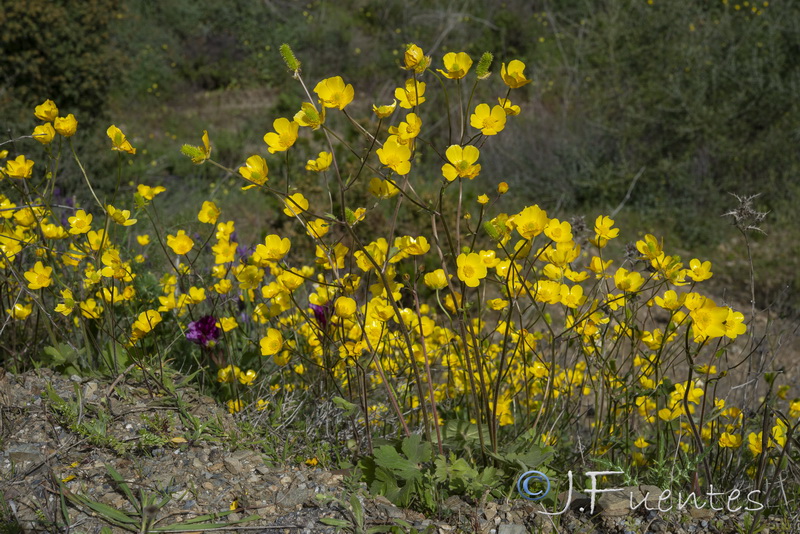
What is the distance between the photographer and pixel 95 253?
1972 millimetres

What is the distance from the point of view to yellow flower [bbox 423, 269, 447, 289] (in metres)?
1.57

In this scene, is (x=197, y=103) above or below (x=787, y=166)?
below

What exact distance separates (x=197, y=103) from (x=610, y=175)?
22.3 feet

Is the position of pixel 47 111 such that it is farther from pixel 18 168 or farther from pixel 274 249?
pixel 274 249

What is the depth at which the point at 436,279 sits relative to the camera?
5.20 feet

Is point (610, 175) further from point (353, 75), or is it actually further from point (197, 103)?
point (197, 103)

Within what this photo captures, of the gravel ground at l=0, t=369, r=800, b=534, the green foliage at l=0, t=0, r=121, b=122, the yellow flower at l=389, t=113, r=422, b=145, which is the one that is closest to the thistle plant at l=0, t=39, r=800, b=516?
the yellow flower at l=389, t=113, r=422, b=145

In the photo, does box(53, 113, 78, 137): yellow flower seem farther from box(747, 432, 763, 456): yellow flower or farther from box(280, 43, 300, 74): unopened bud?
box(747, 432, 763, 456): yellow flower

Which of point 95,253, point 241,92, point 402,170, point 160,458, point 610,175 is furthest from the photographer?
point 241,92

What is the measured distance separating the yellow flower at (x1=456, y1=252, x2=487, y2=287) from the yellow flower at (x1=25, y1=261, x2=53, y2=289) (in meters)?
1.24

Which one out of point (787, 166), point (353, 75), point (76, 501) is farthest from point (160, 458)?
point (353, 75)

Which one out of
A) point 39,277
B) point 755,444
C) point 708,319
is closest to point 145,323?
point 39,277

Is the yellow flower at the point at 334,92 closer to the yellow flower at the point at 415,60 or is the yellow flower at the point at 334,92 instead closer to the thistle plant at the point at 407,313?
the thistle plant at the point at 407,313

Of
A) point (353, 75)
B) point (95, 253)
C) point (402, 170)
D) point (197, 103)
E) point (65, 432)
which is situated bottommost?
point (197, 103)
